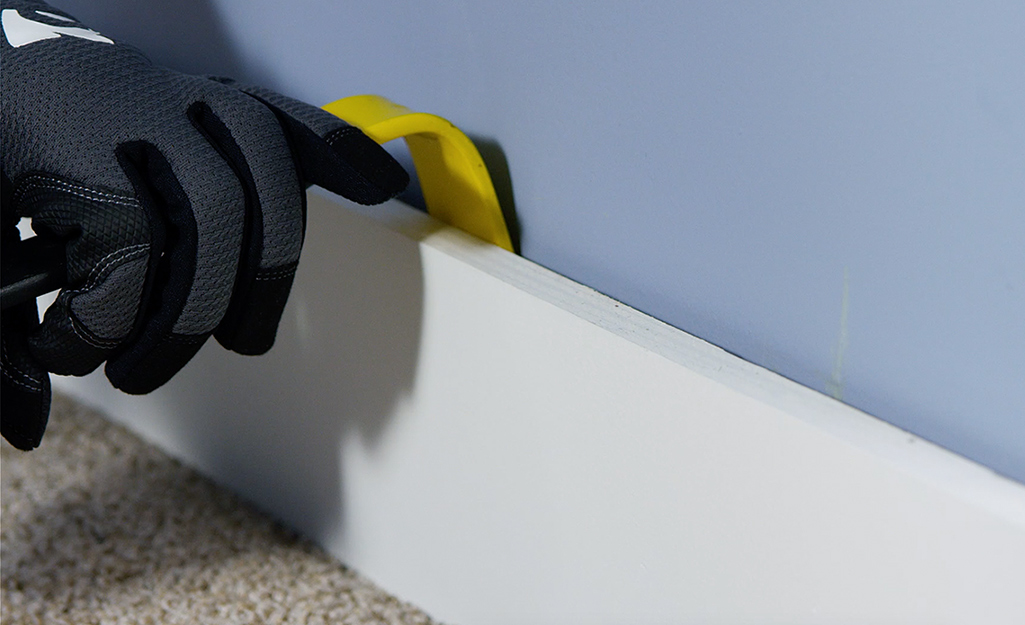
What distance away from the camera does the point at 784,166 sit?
20.8 inches

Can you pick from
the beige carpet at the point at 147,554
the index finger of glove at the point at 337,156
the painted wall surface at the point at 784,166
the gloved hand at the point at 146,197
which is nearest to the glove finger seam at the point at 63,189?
the gloved hand at the point at 146,197

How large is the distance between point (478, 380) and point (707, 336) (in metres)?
0.16

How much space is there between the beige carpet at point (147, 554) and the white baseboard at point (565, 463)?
0.04m

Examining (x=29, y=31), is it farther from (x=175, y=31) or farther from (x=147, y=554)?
(x=147, y=554)

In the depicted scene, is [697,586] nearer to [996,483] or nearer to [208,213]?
[996,483]

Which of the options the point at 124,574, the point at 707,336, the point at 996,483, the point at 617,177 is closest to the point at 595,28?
the point at 617,177

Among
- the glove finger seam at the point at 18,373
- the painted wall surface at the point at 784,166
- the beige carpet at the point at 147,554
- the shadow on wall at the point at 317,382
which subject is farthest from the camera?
the beige carpet at the point at 147,554

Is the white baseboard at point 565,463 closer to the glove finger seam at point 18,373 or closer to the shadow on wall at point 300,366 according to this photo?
the shadow on wall at point 300,366

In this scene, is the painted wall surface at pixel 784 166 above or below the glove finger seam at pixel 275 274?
above

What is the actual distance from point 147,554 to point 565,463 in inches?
16.6

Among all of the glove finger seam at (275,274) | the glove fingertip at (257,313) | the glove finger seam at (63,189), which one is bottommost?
the glove fingertip at (257,313)

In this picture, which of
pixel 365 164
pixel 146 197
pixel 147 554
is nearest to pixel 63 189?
pixel 146 197

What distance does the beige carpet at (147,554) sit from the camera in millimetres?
828

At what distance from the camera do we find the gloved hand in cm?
54
